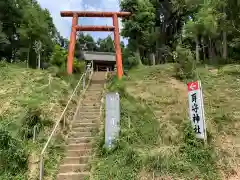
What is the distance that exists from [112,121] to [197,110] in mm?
2251

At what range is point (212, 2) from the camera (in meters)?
18.0

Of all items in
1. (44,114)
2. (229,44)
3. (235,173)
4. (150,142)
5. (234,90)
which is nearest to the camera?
(235,173)

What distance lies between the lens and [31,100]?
11477mm

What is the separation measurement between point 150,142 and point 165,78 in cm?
693

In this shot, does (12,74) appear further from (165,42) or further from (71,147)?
(165,42)

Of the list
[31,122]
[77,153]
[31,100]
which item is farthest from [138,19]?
[77,153]

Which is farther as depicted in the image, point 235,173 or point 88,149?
point 88,149

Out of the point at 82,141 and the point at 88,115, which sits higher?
the point at 88,115

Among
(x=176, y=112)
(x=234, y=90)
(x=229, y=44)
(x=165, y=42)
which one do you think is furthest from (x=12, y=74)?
(x=165, y=42)

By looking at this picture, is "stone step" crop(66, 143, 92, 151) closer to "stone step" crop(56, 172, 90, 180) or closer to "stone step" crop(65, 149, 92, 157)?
"stone step" crop(65, 149, 92, 157)

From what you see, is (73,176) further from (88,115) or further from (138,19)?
(138,19)

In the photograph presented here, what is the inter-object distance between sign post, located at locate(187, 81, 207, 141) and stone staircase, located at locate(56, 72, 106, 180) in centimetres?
291

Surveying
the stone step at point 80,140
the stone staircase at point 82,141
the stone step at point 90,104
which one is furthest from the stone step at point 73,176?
the stone step at point 90,104

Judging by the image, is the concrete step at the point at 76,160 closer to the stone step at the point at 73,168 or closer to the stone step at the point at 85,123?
the stone step at the point at 73,168
